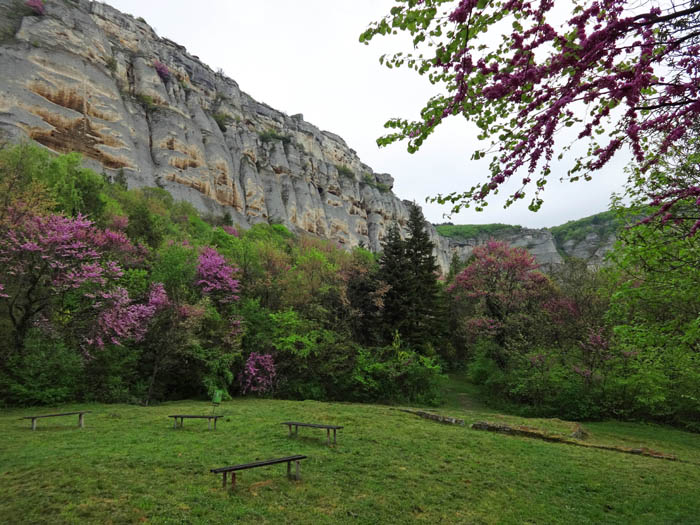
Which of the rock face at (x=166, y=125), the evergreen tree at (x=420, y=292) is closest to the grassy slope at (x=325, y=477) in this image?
the evergreen tree at (x=420, y=292)

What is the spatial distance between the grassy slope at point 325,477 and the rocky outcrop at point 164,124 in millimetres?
37733

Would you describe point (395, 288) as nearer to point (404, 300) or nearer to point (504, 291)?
point (404, 300)

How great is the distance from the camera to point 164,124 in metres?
50.0

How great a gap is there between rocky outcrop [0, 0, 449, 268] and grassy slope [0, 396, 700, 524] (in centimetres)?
3773

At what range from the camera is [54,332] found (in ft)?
48.9

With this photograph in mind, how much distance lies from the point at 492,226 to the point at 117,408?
437 ft

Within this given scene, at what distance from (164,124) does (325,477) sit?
2173 inches

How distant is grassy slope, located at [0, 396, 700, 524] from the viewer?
5148mm

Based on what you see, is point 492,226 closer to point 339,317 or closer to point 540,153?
point 339,317

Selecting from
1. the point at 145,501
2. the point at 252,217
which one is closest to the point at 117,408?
the point at 145,501

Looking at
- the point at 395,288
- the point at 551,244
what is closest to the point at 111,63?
the point at 395,288

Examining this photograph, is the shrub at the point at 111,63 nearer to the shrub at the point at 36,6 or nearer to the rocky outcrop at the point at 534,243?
the shrub at the point at 36,6

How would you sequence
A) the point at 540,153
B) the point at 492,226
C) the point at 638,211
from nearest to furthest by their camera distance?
1. the point at 540,153
2. the point at 638,211
3. the point at 492,226

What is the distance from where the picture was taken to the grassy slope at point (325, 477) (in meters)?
5.15
